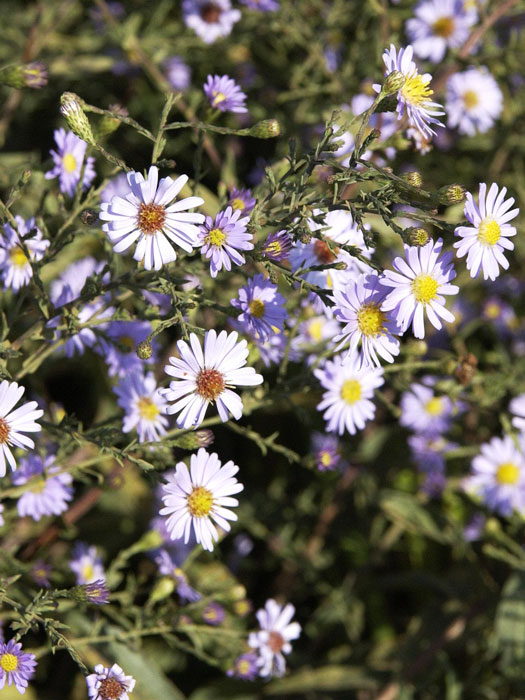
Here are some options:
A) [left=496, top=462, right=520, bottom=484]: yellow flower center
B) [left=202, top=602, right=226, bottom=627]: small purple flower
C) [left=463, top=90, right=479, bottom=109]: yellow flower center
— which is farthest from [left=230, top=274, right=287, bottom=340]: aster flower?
[left=463, top=90, right=479, bottom=109]: yellow flower center

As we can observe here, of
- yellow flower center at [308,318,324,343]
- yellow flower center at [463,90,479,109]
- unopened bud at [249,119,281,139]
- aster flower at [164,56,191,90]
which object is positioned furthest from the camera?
aster flower at [164,56,191,90]

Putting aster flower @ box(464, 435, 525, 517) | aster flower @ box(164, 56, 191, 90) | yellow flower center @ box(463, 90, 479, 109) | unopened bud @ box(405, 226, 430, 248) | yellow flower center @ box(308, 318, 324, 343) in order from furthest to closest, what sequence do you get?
aster flower @ box(164, 56, 191, 90), yellow flower center @ box(463, 90, 479, 109), aster flower @ box(464, 435, 525, 517), yellow flower center @ box(308, 318, 324, 343), unopened bud @ box(405, 226, 430, 248)

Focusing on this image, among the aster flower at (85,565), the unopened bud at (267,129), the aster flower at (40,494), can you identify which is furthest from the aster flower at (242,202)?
the aster flower at (85,565)

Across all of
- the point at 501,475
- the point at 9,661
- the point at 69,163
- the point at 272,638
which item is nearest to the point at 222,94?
the point at 69,163

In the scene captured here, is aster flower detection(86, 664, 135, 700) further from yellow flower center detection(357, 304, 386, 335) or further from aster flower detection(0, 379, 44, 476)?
yellow flower center detection(357, 304, 386, 335)

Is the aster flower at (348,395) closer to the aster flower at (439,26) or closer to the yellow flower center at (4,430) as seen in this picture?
the yellow flower center at (4,430)

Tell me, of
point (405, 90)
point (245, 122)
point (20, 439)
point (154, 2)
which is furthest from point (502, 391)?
point (154, 2)

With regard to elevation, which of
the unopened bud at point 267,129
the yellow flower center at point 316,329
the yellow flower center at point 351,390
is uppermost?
the yellow flower center at point 316,329

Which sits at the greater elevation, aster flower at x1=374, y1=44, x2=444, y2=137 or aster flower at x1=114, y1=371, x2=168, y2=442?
aster flower at x1=374, y1=44, x2=444, y2=137
